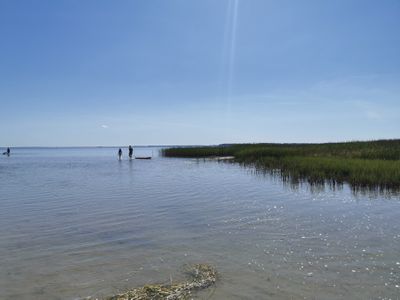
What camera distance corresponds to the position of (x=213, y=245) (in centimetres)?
841

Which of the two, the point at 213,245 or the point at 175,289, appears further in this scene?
the point at 213,245

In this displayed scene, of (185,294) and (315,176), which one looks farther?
(315,176)

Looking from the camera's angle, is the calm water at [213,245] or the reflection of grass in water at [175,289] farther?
the calm water at [213,245]

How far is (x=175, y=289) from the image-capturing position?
575 cm

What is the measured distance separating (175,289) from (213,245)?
275 centimetres

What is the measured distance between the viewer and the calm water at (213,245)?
6023mm

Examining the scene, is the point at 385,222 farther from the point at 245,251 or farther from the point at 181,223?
the point at 181,223

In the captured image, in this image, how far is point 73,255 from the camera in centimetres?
777

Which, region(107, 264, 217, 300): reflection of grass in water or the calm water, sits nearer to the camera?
region(107, 264, 217, 300): reflection of grass in water

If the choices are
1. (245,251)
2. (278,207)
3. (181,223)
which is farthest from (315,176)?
(245,251)

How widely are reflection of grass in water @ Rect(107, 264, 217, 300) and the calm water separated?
243 millimetres

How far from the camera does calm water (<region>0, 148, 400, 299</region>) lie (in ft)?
19.8

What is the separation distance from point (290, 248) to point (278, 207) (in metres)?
5.12

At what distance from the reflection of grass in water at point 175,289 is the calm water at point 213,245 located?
0.80ft
